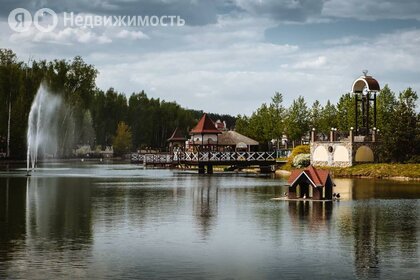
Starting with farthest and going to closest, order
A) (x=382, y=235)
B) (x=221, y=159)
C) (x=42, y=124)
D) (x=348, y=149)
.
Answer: (x=42, y=124), (x=221, y=159), (x=348, y=149), (x=382, y=235)

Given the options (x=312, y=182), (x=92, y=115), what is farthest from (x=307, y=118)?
(x=312, y=182)

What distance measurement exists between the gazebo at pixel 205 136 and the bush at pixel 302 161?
48.7 feet

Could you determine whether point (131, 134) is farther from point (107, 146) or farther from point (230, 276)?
point (230, 276)

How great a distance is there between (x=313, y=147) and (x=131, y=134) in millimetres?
97127

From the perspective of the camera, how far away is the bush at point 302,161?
9270cm

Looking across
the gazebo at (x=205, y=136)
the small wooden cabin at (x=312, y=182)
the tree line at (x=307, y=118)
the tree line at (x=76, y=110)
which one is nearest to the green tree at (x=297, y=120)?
the tree line at (x=307, y=118)

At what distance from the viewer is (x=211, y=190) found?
5850 cm

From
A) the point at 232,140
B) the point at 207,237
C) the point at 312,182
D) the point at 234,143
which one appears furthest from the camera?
the point at 232,140

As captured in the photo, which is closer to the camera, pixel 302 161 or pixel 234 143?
pixel 302 161

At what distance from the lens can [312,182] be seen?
46.6m

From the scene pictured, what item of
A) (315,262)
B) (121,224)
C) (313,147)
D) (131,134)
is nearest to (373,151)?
(313,147)

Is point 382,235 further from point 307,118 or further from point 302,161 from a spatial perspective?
point 307,118

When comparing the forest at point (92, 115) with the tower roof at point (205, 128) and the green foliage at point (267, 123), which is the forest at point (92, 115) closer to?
the green foliage at point (267, 123)

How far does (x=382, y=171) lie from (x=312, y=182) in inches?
1382
